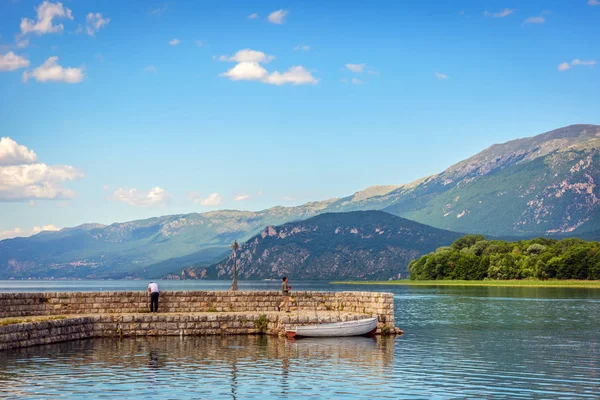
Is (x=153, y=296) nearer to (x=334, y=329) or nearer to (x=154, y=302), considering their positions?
(x=154, y=302)

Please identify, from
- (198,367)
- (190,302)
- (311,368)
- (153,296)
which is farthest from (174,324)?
(311,368)

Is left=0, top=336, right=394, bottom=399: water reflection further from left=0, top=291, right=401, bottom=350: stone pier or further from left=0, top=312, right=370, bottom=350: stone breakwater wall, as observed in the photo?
left=0, top=291, right=401, bottom=350: stone pier

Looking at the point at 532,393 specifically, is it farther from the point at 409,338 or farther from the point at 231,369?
the point at 409,338

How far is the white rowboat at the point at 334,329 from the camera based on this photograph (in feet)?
139

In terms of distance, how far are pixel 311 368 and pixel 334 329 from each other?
11451 mm

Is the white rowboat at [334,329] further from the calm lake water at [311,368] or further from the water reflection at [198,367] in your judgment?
the water reflection at [198,367]

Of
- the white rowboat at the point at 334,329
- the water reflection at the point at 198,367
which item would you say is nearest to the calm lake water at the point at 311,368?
the water reflection at the point at 198,367

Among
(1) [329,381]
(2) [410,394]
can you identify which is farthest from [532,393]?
(1) [329,381]

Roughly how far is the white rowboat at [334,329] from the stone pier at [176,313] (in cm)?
51

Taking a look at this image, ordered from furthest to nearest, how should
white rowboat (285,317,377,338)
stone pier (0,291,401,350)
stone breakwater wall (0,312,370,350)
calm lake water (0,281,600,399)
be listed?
white rowboat (285,317,377,338)
stone pier (0,291,401,350)
stone breakwater wall (0,312,370,350)
calm lake water (0,281,600,399)

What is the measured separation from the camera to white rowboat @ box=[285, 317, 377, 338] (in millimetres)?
42406

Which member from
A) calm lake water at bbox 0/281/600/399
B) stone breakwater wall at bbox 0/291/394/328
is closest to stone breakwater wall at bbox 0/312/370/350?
calm lake water at bbox 0/281/600/399

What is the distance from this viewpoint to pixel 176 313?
145ft

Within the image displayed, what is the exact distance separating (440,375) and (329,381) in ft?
15.5
